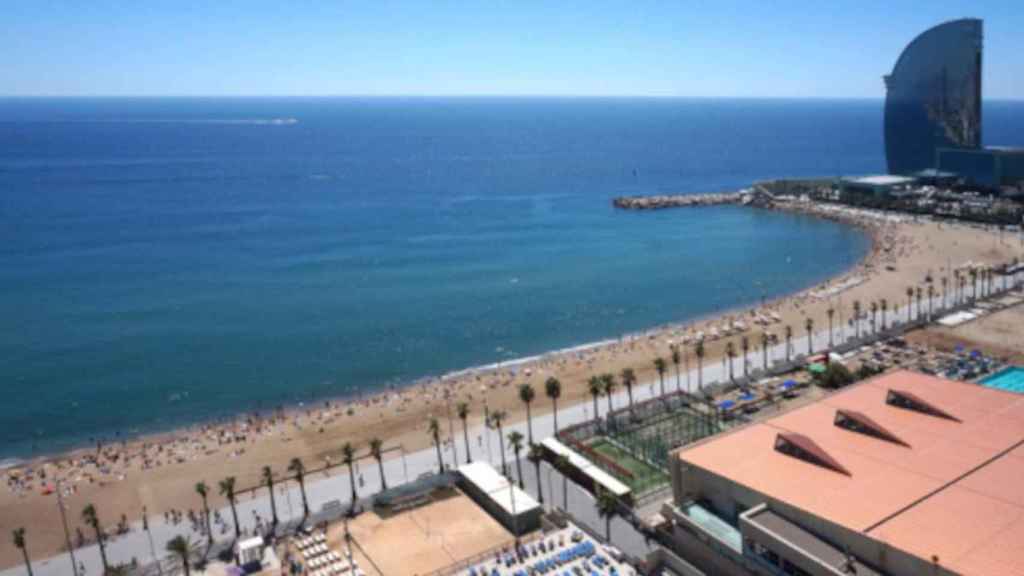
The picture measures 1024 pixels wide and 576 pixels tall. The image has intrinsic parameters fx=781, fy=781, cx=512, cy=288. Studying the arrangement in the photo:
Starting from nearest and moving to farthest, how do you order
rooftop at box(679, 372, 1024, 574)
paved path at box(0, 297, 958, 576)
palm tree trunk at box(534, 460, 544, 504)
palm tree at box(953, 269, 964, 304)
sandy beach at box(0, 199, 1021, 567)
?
rooftop at box(679, 372, 1024, 574) < paved path at box(0, 297, 958, 576) < palm tree trunk at box(534, 460, 544, 504) < sandy beach at box(0, 199, 1021, 567) < palm tree at box(953, 269, 964, 304)

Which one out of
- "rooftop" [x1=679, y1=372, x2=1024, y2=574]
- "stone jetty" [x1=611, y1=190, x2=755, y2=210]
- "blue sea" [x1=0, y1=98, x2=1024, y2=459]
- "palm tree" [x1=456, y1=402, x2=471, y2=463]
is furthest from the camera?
"stone jetty" [x1=611, y1=190, x2=755, y2=210]

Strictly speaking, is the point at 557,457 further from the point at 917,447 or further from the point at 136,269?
the point at 136,269

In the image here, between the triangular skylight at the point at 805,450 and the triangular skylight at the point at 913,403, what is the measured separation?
23.6ft

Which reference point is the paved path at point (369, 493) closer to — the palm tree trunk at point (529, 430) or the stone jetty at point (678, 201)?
the palm tree trunk at point (529, 430)

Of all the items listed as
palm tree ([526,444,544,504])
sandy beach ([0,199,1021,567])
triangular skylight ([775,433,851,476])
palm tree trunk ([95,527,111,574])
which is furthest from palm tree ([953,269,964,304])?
palm tree trunk ([95,527,111,574])

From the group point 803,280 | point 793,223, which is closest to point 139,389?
point 803,280

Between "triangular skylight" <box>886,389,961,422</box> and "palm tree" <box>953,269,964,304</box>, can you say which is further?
"palm tree" <box>953,269,964,304</box>

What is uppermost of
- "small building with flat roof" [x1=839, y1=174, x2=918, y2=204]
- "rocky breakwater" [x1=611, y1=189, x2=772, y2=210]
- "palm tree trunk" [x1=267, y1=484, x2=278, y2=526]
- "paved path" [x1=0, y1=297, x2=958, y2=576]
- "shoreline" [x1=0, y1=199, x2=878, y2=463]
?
"small building with flat roof" [x1=839, y1=174, x2=918, y2=204]

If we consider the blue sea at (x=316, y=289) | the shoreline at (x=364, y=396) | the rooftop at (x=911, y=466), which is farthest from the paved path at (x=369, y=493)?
the blue sea at (x=316, y=289)

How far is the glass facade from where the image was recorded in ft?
472

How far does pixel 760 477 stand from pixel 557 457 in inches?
597

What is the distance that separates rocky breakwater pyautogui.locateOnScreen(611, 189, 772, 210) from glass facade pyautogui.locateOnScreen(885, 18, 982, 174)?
97.7 feet

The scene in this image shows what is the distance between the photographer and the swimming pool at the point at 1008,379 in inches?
2080

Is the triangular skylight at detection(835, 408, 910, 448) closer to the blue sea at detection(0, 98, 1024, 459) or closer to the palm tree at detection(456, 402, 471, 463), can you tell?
the palm tree at detection(456, 402, 471, 463)
